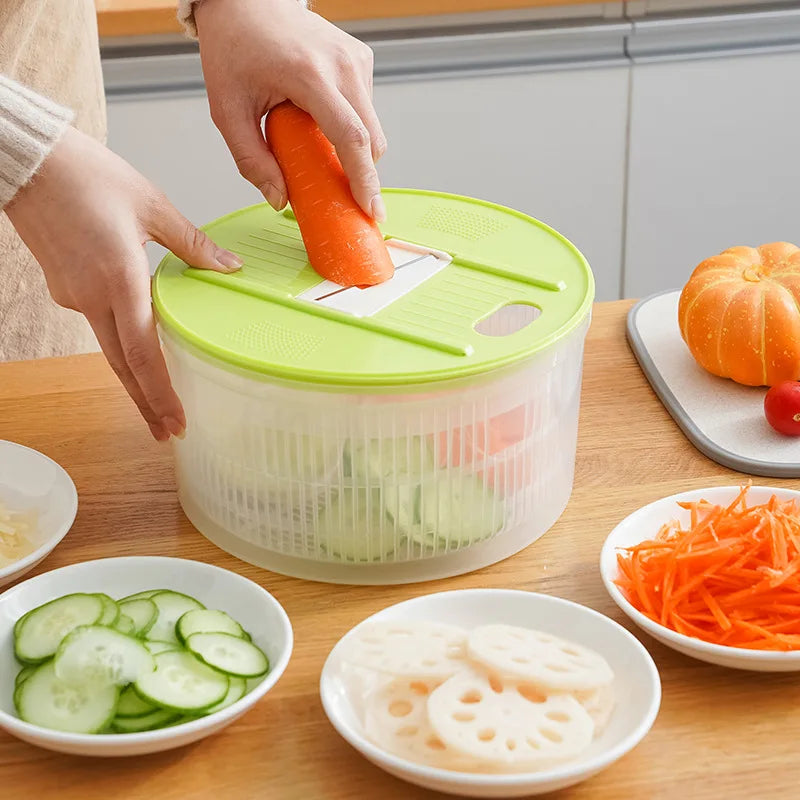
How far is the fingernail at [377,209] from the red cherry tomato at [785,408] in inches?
17.6

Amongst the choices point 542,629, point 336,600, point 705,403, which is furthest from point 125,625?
point 705,403

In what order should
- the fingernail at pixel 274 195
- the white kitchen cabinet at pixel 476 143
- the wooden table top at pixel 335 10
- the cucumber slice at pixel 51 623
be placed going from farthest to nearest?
the white kitchen cabinet at pixel 476 143 < the wooden table top at pixel 335 10 < the fingernail at pixel 274 195 < the cucumber slice at pixel 51 623

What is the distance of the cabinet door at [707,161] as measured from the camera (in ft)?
7.76

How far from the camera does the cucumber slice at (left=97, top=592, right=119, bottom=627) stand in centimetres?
88

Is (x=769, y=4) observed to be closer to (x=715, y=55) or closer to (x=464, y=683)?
(x=715, y=55)

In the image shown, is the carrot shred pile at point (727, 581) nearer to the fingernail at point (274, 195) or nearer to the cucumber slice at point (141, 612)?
the cucumber slice at point (141, 612)

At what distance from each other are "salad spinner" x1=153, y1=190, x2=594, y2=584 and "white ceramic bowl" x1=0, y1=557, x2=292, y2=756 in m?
0.10

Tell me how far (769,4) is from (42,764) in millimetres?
2089

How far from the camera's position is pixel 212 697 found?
32.7 inches

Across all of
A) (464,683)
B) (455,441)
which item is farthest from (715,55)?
(464,683)

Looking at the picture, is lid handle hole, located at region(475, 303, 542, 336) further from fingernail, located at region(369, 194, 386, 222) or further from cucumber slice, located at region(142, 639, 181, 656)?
cucumber slice, located at region(142, 639, 181, 656)

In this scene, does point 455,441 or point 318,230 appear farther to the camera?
point 318,230

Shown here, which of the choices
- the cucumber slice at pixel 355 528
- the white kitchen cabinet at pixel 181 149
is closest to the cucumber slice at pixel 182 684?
the cucumber slice at pixel 355 528

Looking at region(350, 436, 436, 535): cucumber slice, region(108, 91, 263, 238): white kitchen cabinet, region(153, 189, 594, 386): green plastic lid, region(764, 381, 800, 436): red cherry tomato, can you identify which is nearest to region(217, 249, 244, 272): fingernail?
region(153, 189, 594, 386): green plastic lid
